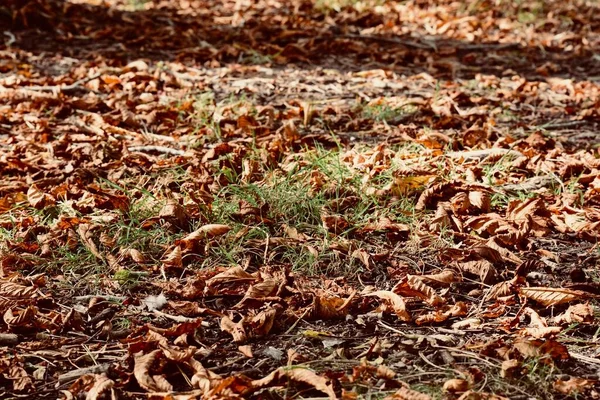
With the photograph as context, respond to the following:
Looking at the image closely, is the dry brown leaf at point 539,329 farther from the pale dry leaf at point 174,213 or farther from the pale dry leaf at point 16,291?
the pale dry leaf at point 16,291

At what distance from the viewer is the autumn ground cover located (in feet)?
7.22

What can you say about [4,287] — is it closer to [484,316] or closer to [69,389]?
[69,389]

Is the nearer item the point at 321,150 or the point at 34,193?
the point at 34,193

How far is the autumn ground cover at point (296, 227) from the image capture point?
220 centimetres

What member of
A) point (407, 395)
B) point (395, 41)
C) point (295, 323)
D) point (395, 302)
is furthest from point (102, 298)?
point (395, 41)

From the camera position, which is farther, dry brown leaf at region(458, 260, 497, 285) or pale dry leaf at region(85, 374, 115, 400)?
dry brown leaf at region(458, 260, 497, 285)

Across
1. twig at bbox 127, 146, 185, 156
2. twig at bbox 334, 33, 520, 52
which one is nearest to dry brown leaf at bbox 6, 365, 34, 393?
twig at bbox 127, 146, 185, 156

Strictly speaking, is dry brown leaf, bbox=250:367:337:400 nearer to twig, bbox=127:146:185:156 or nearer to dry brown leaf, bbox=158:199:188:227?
dry brown leaf, bbox=158:199:188:227

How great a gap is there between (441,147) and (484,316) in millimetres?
1544

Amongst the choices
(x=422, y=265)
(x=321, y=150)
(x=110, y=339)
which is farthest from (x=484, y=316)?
(x=321, y=150)

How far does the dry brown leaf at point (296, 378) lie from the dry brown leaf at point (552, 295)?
86cm

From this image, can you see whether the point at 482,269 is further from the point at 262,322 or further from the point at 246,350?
the point at 246,350

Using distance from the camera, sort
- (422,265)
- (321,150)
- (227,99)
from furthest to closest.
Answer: (227,99), (321,150), (422,265)

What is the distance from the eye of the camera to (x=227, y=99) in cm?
475
